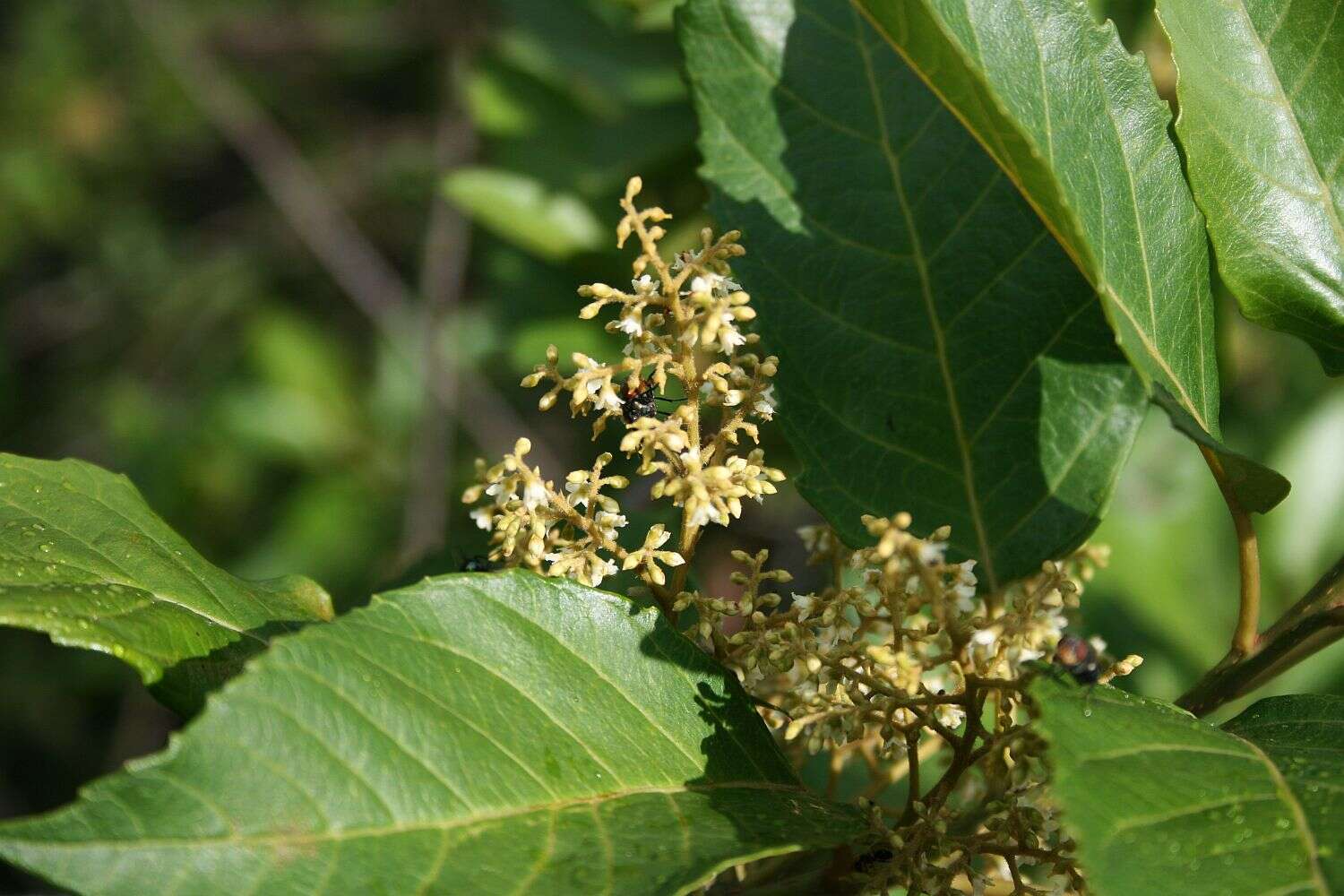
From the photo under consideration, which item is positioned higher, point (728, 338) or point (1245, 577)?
point (728, 338)

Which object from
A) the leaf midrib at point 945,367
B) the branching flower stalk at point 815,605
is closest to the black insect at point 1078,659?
the branching flower stalk at point 815,605

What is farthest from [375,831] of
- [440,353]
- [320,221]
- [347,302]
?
[347,302]

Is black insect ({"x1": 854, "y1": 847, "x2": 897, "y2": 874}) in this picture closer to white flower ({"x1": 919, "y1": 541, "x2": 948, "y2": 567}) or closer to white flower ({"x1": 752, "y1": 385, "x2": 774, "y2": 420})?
white flower ({"x1": 919, "y1": 541, "x2": 948, "y2": 567})

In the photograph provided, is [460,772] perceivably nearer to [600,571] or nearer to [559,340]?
[600,571]

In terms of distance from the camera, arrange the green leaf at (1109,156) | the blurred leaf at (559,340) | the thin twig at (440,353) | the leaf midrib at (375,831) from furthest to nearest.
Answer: the thin twig at (440,353) → the blurred leaf at (559,340) → the green leaf at (1109,156) → the leaf midrib at (375,831)

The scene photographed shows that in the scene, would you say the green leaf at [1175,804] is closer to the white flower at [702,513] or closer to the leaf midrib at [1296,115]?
the white flower at [702,513]

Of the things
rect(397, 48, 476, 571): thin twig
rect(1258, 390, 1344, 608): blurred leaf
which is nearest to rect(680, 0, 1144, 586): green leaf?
rect(1258, 390, 1344, 608): blurred leaf
